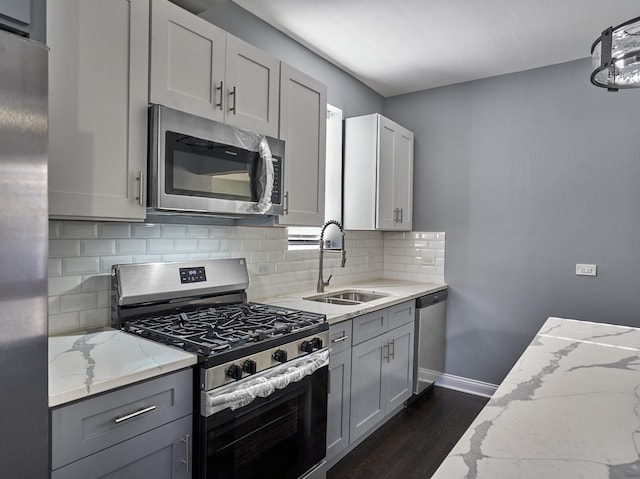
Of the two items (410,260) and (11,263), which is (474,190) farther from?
(11,263)

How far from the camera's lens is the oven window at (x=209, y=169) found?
1.69 metres

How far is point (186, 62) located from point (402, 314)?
2128 millimetres

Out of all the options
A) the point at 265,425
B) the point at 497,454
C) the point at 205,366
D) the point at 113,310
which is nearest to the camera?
the point at 497,454

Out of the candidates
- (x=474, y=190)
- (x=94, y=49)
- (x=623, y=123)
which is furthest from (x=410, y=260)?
(x=94, y=49)

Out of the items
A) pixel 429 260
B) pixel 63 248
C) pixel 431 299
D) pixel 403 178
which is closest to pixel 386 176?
pixel 403 178

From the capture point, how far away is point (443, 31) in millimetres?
2719

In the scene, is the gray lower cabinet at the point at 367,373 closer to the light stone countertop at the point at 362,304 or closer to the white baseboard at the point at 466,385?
the light stone countertop at the point at 362,304

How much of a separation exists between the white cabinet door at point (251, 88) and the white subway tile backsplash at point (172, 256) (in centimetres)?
63

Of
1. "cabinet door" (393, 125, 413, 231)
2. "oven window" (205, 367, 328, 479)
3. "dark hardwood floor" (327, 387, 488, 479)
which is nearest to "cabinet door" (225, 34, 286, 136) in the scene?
"oven window" (205, 367, 328, 479)

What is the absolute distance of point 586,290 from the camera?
10.2ft

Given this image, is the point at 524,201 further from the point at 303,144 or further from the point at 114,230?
the point at 114,230

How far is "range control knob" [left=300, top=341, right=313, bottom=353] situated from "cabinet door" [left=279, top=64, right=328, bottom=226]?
28.3 inches

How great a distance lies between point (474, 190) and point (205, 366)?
9.58 ft

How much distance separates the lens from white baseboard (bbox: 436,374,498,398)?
138 inches
